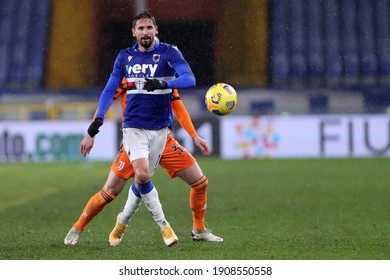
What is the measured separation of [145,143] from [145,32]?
2.76 ft

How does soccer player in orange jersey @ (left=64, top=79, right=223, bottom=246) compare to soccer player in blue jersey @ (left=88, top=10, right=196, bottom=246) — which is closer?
soccer player in blue jersey @ (left=88, top=10, right=196, bottom=246)

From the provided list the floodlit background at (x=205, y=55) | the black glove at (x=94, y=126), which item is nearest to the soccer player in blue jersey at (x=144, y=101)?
the black glove at (x=94, y=126)

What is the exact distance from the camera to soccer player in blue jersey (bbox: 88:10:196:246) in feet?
24.0

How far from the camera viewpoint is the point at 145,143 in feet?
24.3

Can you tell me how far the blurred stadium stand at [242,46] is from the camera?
72.6 feet

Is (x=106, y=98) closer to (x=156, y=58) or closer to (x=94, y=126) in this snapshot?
(x=94, y=126)

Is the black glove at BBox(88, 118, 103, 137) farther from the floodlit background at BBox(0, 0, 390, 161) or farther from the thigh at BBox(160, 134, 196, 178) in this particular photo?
the floodlit background at BBox(0, 0, 390, 161)

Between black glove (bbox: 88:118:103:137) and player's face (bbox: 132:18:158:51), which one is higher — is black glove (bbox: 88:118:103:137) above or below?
below

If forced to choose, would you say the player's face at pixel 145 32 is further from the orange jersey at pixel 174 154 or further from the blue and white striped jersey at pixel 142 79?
the orange jersey at pixel 174 154

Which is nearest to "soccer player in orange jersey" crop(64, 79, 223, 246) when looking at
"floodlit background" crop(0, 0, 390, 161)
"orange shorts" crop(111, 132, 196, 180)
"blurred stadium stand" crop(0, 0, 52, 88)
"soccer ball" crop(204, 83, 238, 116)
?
"orange shorts" crop(111, 132, 196, 180)

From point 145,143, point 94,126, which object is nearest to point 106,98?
point 94,126

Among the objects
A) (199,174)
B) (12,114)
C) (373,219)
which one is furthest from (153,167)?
(12,114)

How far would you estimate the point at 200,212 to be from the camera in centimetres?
793

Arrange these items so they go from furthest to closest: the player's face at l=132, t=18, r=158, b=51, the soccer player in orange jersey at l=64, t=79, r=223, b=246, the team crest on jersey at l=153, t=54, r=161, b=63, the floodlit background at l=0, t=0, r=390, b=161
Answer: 1. the floodlit background at l=0, t=0, r=390, b=161
2. the soccer player in orange jersey at l=64, t=79, r=223, b=246
3. the team crest on jersey at l=153, t=54, r=161, b=63
4. the player's face at l=132, t=18, r=158, b=51
